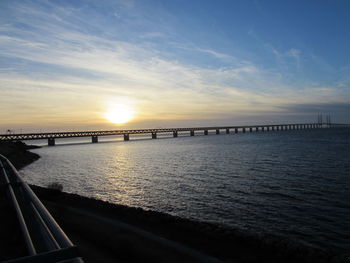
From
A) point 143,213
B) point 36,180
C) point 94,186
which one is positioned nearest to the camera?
point 143,213

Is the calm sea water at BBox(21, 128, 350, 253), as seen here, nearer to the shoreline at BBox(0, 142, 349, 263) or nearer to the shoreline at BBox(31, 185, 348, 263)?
the shoreline at BBox(31, 185, 348, 263)

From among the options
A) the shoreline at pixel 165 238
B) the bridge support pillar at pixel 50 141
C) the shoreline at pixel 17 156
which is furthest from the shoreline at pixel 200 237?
the bridge support pillar at pixel 50 141

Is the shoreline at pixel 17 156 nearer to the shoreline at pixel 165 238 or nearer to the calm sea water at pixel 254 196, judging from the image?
the calm sea water at pixel 254 196

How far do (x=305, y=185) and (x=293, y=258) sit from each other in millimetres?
18844

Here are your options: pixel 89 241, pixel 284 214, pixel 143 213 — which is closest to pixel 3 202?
pixel 89 241

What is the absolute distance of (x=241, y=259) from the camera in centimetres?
977

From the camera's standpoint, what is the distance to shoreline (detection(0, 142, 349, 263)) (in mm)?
9562

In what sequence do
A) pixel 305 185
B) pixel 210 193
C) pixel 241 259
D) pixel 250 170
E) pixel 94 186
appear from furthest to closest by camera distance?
pixel 250 170 < pixel 94 186 < pixel 305 185 < pixel 210 193 < pixel 241 259

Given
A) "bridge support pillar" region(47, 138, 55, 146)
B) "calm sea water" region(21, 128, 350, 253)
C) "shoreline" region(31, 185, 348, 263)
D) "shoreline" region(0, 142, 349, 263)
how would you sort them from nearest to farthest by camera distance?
"shoreline" region(0, 142, 349, 263) → "shoreline" region(31, 185, 348, 263) → "calm sea water" region(21, 128, 350, 253) → "bridge support pillar" region(47, 138, 55, 146)

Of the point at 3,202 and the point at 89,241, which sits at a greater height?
the point at 3,202

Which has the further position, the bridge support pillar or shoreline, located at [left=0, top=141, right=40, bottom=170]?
the bridge support pillar

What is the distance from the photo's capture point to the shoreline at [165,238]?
31.4 ft

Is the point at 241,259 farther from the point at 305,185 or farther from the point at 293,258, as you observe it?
the point at 305,185

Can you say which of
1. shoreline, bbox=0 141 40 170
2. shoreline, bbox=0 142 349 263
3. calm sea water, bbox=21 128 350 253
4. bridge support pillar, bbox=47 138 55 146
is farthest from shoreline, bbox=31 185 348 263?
bridge support pillar, bbox=47 138 55 146
